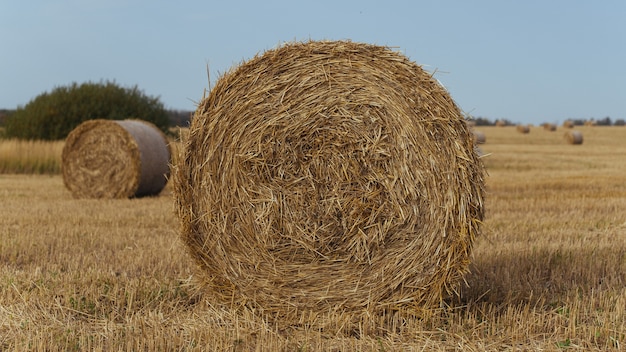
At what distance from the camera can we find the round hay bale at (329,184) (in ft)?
16.1

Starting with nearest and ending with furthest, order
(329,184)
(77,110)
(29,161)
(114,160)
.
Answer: (329,184) < (114,160) < (29,161) < (77,110)

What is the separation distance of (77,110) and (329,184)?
907 inches

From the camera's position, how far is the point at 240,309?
5.28 metres

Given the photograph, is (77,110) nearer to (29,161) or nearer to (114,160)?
(29,161)

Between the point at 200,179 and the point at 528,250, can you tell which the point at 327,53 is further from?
the point at 528,250

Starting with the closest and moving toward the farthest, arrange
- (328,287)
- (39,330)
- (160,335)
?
(160,335), (39,330), (328,287)

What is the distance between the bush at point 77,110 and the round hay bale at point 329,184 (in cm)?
2186

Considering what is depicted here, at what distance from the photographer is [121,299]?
5398 mm

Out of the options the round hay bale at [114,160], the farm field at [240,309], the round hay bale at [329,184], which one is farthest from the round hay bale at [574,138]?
the round hay bale at [329,184]

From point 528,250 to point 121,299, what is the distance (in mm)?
3741

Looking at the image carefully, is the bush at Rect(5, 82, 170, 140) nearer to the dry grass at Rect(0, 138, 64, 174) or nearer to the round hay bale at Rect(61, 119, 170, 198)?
the dry grass at Rect(0, 138, 64, 174)

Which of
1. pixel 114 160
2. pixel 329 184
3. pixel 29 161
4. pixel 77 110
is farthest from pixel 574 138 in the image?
pixel 329 184

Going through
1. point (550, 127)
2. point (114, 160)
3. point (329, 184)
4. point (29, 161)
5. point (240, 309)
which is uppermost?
point (550, 127)

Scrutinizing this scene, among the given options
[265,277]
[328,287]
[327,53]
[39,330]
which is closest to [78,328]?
[39,330]
